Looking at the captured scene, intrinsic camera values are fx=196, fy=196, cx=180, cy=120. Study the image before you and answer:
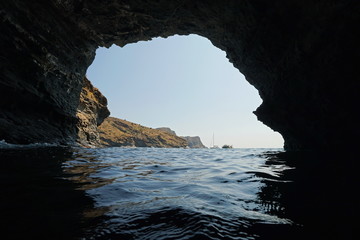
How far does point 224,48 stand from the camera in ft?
64.8

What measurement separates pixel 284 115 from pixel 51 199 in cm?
1770

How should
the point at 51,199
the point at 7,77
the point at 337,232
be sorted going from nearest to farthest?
1. the point at 337,232
2. the point at 51,199
3. the point at 7,77

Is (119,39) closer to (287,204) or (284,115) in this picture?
(284,115)

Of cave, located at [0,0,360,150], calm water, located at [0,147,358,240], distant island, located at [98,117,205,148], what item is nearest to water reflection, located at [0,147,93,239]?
calm water, located at [0,147,358,240]

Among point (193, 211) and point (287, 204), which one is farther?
point (287, 204)

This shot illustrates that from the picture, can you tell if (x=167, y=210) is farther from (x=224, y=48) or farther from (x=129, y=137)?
(x=129, y=137)

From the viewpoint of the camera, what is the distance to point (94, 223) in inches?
96.7

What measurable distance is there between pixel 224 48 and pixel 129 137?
260ft

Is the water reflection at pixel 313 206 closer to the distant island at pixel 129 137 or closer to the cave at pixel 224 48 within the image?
the cave at pixel 224 48

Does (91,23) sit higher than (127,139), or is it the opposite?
(91,23)

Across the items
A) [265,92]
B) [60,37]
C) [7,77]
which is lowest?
[7,77]

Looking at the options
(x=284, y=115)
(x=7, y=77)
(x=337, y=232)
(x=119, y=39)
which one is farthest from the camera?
(x=119, y=39)

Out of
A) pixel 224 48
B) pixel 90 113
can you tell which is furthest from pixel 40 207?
pixel 90 113

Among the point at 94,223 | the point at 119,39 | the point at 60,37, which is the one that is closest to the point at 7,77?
the point at 60,37
